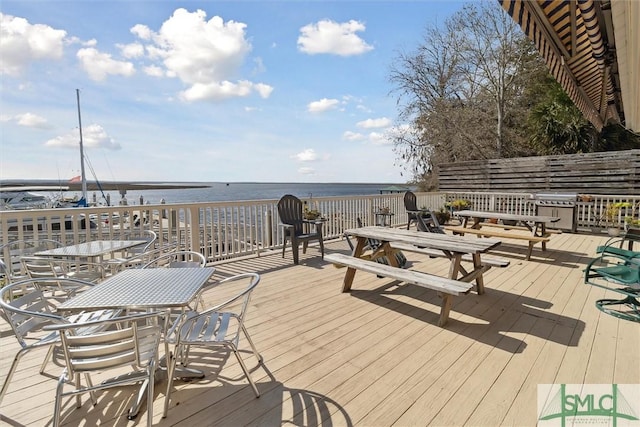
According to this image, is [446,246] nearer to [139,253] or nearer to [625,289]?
[625,289]

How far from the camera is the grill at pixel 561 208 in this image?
24.6 feet

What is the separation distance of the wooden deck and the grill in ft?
16.6

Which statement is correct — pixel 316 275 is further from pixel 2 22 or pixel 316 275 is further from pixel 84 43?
pixel 84 43

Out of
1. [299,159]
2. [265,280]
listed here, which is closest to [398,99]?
[299,159]

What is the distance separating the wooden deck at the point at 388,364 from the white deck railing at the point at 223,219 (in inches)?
59.4

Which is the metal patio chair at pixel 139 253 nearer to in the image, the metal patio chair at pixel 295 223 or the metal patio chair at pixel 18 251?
the metal patio chair at pixel 18 251

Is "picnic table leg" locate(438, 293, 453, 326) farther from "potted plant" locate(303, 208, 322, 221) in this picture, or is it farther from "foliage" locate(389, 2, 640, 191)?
"foliage" locate(389, 2, 640, 191)

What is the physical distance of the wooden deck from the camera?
1.62 meters

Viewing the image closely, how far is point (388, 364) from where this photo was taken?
205 cm

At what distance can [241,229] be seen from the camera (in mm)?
5453

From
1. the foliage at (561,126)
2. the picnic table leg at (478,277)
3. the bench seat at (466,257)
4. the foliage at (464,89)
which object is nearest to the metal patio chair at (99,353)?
the bench seat at (466,257)

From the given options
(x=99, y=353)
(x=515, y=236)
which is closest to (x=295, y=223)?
(x=515, y=236)

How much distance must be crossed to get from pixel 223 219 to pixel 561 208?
26.5 ft

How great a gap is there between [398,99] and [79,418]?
1482 cm
